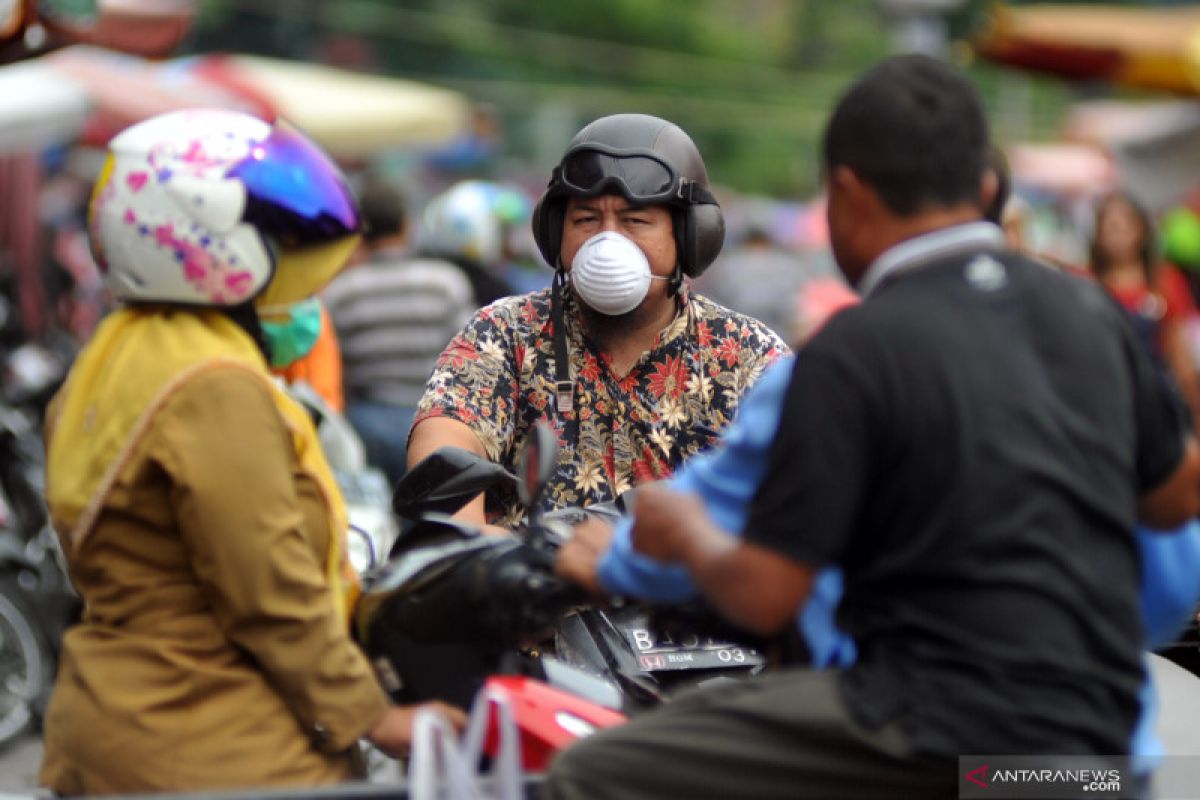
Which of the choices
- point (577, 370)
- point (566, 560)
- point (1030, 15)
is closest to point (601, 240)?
point (577, 370)

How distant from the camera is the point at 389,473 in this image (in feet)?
29.9

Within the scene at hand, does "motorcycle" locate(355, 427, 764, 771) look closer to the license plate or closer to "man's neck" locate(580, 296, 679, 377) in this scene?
the license plate

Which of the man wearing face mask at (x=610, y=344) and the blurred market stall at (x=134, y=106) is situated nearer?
the man wearing face mask at (x=610, y=344)

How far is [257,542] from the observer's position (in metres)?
3.00

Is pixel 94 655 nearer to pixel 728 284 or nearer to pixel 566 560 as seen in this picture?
pixel 566 560

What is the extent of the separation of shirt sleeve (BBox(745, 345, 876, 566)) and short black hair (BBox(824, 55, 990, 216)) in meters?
0.33

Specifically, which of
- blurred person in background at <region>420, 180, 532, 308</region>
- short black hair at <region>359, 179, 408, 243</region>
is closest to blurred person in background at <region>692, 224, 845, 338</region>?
blurred person in background at <region>420, 180, 532, 308</region>

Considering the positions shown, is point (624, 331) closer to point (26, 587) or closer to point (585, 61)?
point (26, 587)

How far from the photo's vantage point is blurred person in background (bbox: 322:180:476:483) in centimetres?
901

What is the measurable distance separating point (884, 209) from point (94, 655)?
1.54 m

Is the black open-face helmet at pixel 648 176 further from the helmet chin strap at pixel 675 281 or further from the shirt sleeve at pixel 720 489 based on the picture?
the shirt sleeve at pixel 720 489

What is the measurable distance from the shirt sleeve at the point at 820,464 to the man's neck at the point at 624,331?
1.95 m

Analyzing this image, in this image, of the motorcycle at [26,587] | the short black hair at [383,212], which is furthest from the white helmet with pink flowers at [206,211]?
the short black hair at [383,212]

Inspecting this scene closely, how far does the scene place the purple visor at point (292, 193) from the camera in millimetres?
3162
